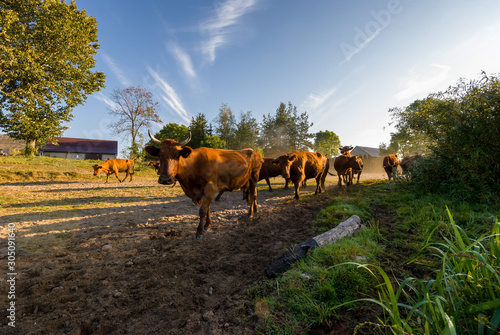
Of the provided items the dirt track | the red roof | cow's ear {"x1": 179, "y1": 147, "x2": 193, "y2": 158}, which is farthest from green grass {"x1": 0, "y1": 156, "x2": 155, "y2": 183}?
the red roof

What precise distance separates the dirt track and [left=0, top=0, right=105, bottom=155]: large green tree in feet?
49.6

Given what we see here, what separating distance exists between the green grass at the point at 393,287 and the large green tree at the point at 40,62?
21.2m

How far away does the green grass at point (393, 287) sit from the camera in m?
1.29

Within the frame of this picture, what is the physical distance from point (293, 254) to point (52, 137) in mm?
24070

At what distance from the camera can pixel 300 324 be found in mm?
1800

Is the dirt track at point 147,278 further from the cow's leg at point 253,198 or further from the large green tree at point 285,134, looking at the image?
the large green tree at point 285,134

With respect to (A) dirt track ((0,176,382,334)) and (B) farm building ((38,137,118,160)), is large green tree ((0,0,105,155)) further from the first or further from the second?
(B) farm building ((38,137,118,160))

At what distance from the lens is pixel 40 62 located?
1538 cm

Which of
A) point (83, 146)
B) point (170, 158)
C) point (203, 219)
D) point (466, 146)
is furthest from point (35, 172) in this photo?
point (83, 146)

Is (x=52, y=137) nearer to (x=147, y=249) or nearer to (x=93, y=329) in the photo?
(x=147, y=249)

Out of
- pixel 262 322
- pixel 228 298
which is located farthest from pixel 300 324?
pixel 228 298

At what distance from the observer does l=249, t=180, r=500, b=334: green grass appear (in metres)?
1.29

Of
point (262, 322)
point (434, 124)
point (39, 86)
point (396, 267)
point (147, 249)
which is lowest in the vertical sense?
point (147, 249)

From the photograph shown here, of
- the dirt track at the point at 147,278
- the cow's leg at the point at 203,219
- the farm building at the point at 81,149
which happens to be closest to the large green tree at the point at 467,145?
the dirt track at the point at 147,278
